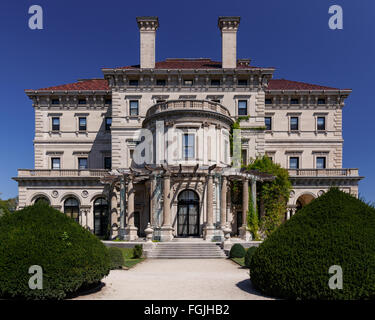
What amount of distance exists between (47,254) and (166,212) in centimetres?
1614

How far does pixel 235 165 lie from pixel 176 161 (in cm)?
790

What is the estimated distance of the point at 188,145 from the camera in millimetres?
27766

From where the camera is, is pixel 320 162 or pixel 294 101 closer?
pixel 320 162

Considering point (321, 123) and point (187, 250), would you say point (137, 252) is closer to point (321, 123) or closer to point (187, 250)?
point (187, 250)

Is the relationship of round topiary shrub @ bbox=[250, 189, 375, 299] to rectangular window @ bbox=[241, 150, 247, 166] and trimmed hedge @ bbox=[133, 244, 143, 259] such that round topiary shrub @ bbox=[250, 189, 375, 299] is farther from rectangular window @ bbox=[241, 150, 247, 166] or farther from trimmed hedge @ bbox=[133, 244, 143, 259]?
rectangular window @ bbox=[241, 150, 247, 166]

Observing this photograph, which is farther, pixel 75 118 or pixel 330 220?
pixel 75 118

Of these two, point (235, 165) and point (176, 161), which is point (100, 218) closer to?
point (176, 161)

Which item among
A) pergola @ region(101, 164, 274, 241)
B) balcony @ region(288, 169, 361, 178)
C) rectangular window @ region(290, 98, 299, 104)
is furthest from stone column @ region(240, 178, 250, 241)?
rectangular window @ region(290, 98, 299, 104)

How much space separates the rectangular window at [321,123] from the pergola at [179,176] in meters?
13.4

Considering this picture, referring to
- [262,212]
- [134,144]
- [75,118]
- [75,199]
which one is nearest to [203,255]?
[262,212]

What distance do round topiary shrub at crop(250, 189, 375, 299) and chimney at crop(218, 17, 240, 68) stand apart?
26945mm

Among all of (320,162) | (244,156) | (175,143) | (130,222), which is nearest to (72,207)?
(130,222)

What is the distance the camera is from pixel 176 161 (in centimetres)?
2758

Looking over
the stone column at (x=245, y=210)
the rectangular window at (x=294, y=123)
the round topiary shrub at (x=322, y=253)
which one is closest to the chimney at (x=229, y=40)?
the rectangular window at (x=294, y=123)
